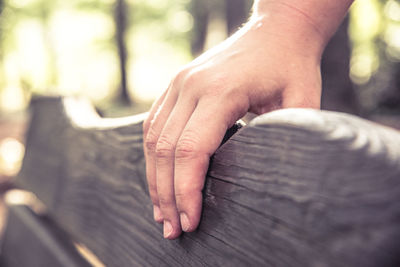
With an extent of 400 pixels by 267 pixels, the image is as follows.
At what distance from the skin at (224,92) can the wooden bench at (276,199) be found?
0.17ft

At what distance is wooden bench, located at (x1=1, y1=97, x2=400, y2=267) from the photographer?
0.47 metres

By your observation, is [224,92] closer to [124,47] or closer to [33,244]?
[33,244]

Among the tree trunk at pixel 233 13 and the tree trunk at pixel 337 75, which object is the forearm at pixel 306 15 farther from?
the tree trunk at pixel 233 13

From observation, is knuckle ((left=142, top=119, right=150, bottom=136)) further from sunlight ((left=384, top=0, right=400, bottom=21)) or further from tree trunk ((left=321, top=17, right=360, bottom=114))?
sunlight ((left=384, top=0, right=400, bottom=21))

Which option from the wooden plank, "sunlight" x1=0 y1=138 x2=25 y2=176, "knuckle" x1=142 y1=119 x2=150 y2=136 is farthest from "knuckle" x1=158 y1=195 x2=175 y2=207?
"sunlight" x1=0 y1=138 x2=25 y2=176

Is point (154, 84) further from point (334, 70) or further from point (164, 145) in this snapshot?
point (164, 145)

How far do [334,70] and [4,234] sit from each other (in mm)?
4032

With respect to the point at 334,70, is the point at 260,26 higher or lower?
higher

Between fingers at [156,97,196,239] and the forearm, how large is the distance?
0.36 meters

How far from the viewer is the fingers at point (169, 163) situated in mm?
816

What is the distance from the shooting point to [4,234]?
87.7 inches

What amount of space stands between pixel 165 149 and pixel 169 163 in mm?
34

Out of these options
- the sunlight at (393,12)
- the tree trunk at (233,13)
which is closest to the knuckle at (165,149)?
the tree trunk at (233,13)

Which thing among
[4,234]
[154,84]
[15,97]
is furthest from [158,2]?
[4,234]
